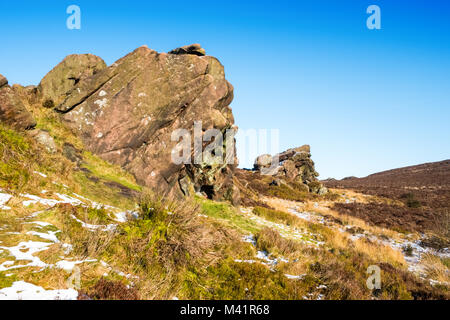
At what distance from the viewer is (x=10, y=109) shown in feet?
30.7

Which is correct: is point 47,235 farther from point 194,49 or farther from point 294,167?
point 294,167

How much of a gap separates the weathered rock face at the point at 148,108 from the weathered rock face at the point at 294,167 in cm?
2988

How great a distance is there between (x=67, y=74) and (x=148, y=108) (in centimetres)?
641

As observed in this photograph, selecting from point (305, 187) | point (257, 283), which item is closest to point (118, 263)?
point (257, 283)

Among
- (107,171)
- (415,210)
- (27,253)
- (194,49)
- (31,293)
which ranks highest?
(194,49)

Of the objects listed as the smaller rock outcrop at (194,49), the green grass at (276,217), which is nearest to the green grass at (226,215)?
the green grass at (276,217)

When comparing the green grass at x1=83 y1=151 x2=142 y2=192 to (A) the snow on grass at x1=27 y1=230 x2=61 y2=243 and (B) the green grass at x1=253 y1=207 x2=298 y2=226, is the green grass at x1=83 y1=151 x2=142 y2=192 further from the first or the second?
(B) the green grass at x1=253 y1=207 x2=298 y2=226

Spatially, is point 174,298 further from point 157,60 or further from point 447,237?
point 447,237

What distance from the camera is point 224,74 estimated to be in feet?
55.0

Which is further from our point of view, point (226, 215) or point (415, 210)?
point (415, 210)

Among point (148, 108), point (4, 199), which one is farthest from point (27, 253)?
point (148, 108)
